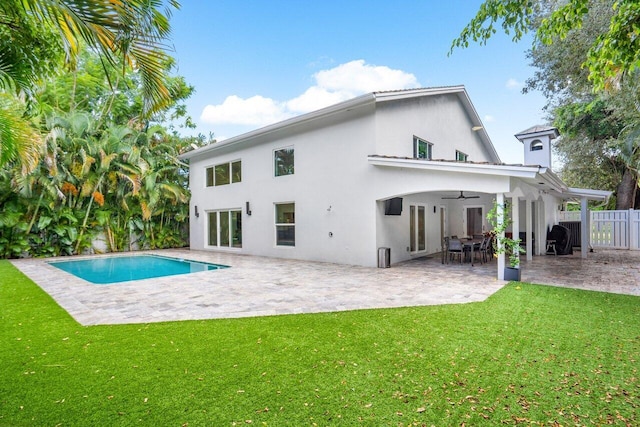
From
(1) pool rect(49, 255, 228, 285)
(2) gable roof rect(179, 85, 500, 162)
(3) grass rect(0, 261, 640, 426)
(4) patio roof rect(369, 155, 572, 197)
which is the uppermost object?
(2) gable roof rect(179, 85, 500, 162)

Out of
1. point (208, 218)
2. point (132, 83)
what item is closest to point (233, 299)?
point (208, 218)

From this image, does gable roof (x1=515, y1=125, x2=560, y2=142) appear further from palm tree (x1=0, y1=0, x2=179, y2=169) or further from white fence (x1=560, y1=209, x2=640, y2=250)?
palm tree (x1=0, y1=0, x2=179, y2=169)

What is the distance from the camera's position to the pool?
1074 cm

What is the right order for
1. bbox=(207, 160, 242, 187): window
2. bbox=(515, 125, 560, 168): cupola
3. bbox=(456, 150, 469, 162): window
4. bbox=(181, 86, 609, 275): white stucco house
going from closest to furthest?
1. bbox=(181, 86, 609, 275): white stucco house
2. bbox=(515, 125, 560, 168): cupola
3. bbox=(456, 150, 469, 162): window
4. bbox=(207, 160, 242, 187): window

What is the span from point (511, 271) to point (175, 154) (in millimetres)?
17656

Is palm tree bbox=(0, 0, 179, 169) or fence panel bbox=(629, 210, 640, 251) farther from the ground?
palm tree bbox=(0, 0, 179, 169)

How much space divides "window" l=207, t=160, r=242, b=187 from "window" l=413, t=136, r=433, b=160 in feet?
27.1

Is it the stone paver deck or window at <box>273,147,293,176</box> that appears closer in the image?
the stone paver deck

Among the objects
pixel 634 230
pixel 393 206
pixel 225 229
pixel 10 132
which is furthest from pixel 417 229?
pixel 10 132

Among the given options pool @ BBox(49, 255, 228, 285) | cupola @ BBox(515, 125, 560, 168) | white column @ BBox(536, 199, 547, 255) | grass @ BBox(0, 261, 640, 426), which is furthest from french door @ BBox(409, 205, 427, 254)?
grass @ BBox(0, 261, 640, 426)

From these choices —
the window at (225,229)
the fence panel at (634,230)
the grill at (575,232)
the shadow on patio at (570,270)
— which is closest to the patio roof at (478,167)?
the shadow on patio at (570,270)

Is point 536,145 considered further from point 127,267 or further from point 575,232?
point 127,267

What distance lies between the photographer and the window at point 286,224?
13.9m

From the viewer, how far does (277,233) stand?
14.6 m
